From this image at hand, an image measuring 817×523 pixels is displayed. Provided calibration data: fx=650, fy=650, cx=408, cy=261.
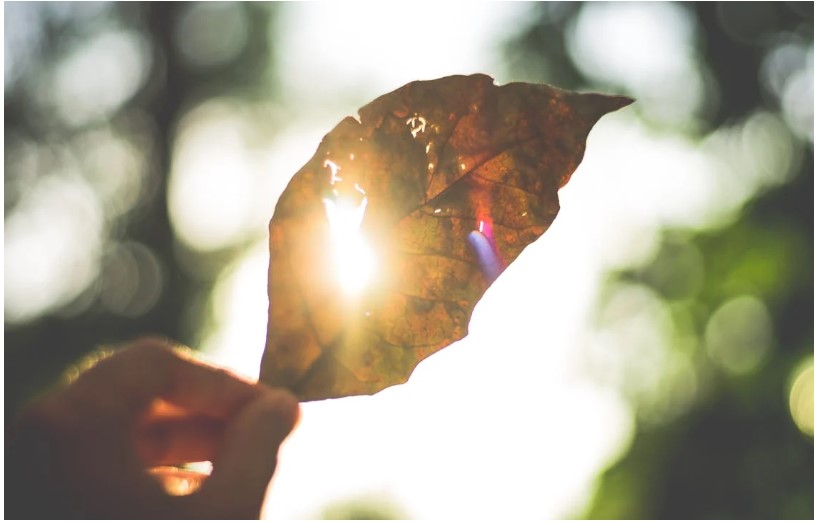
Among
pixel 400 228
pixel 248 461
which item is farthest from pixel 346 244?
pixel 248 461

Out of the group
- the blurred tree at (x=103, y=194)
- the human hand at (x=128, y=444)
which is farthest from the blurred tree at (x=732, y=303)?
the human hand at (x=128, y=444)

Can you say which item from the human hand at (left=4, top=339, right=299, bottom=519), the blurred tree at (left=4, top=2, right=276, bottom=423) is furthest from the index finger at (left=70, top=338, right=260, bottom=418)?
the blurred tree at (left=4, top=2, right=276, bottom=423)

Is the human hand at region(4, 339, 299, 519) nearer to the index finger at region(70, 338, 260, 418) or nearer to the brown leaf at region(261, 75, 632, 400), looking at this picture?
the index finger at region(70, 338, 260, 418)

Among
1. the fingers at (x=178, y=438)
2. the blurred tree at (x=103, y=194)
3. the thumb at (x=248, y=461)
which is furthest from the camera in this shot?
the blurred tree at (x=103, y=194)

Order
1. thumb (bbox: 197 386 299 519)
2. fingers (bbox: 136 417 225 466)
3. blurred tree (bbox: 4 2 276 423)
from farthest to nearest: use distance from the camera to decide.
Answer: blurred tree (bbox: 4 2 276 423) < fingers (bbox: 136 417 225 466) < thumb (bbox: 197 386 299 519)

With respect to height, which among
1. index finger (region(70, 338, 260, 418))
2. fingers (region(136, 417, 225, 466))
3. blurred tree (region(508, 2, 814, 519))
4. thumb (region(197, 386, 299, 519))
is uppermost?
index finger (region(70, 338, 260, 418))

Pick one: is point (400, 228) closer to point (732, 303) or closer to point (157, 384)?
point (157, 384)

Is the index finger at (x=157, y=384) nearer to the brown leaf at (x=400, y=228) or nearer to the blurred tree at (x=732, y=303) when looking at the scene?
Result: the brown leaf at (x=400, y=228)
